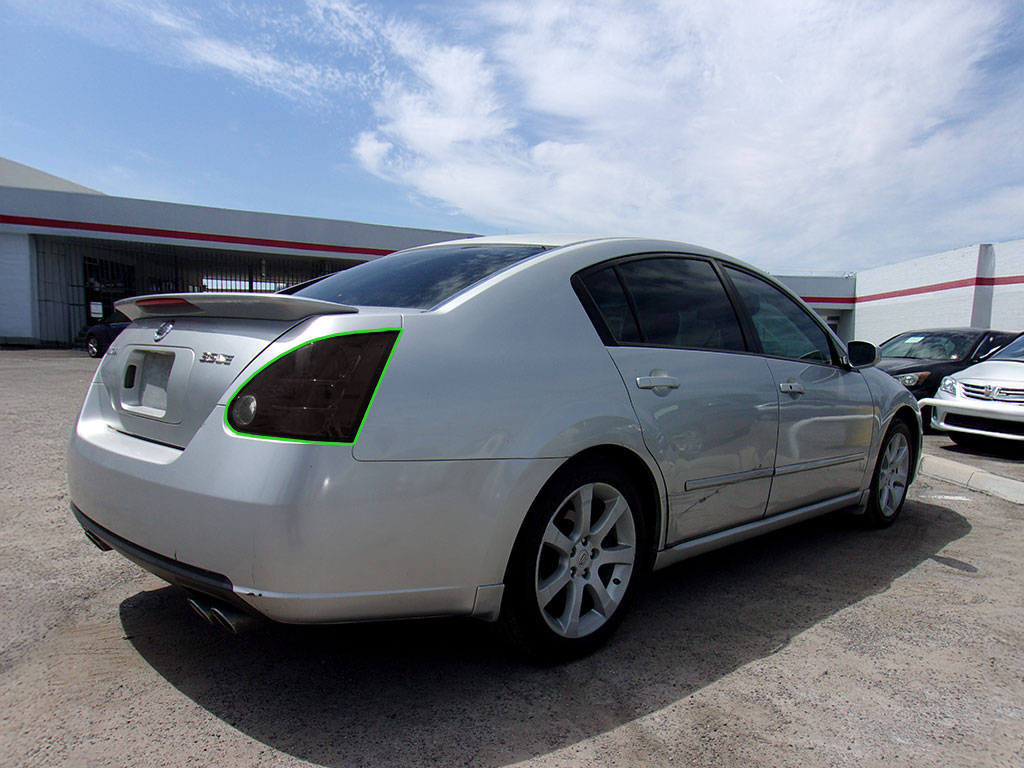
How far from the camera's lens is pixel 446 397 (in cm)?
213

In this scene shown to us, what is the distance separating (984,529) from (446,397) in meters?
4.19

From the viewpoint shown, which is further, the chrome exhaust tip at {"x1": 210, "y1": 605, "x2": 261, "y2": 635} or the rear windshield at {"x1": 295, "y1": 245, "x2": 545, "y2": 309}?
the rear windshield at {"x1": 295, "y1": 245, "x2": 545, "y2": 309}

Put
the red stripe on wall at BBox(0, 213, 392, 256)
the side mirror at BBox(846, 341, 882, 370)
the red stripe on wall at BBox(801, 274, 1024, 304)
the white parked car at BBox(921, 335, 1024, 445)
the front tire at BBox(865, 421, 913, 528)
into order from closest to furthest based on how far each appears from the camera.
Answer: the side mirror at BBox(846, 341, 882, 370)
the front tire at BBox(865, 421, 913, 528)
the white parked car at BBox(921, 335, 1024, 445)
the red stripe on wall at BBox(801, 274, 1024, 304)
the red stripe on wall at BBox(0, 213, 392, 256)

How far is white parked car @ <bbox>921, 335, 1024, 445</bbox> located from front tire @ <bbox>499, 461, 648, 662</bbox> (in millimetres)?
6271

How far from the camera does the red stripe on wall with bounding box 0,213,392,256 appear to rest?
80.9 feet

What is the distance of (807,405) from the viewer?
3609 mm

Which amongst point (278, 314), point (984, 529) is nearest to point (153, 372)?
point (278, 314)

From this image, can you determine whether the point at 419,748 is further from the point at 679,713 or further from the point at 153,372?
the point at 153,372

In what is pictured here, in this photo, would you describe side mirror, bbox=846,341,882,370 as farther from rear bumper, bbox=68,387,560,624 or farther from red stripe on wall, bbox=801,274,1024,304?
red stripe on wall, bbox=801,274,1024,304

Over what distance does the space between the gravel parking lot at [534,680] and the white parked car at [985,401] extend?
175 inches

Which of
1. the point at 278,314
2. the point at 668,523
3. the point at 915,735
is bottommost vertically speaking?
the point at 915,735

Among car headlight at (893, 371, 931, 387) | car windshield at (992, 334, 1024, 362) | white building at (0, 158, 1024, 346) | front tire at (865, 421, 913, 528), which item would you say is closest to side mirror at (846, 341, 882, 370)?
front tire at (865, 421, 913, 528)

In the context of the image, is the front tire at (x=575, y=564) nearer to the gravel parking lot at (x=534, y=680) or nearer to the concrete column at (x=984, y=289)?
the gravel parking lot at (x=534, y=680)

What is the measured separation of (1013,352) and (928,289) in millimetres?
21716
